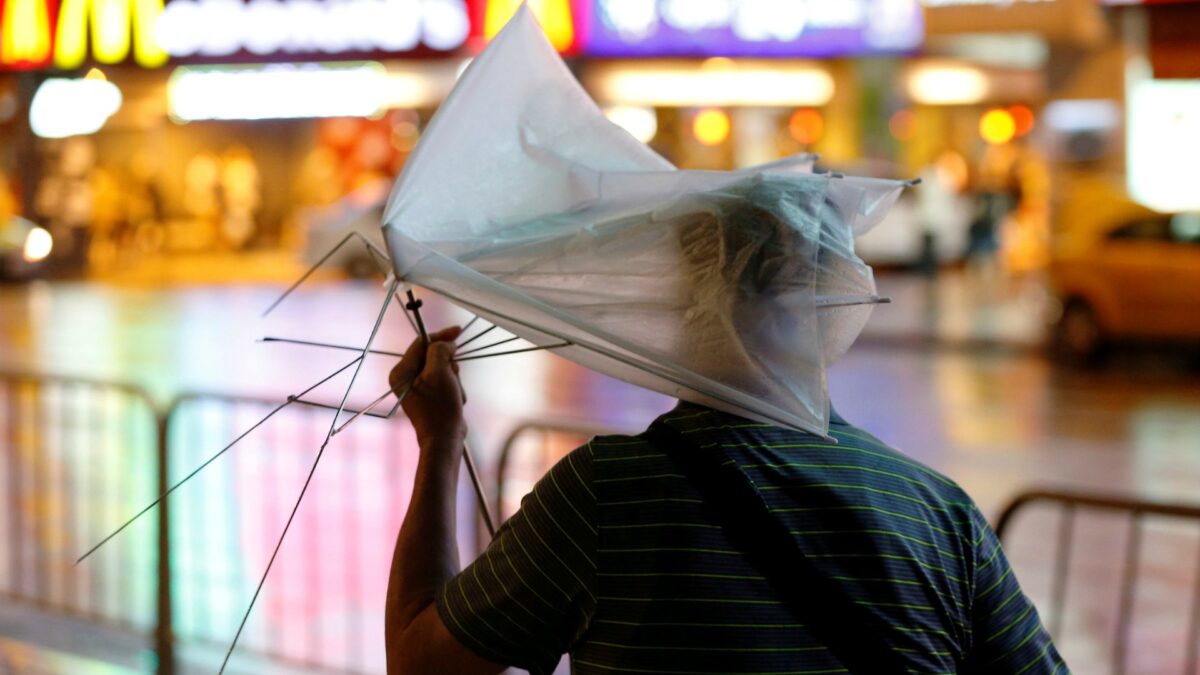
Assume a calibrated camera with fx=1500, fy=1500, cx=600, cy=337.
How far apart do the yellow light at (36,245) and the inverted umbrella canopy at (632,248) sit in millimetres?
26605

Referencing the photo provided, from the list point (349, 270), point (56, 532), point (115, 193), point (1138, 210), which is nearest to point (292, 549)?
point (56, 532)

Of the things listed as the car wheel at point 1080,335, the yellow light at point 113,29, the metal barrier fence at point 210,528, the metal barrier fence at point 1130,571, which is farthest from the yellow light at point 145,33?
the metal barrier fence at point 1130,571

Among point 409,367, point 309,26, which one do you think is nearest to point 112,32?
point 309,26

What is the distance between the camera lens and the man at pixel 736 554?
1.96m

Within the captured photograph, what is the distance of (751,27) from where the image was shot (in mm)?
20484

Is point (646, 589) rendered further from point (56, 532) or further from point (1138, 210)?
point (1138, 210)

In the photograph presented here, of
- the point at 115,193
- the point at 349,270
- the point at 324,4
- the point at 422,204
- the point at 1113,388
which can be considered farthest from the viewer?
the point at 115,193

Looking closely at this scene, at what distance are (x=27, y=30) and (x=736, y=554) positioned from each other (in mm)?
21023

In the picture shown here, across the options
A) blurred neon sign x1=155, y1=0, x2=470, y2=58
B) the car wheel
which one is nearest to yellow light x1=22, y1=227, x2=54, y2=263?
blurred neon sign x1=155, y1=0, x2=470, y2=58

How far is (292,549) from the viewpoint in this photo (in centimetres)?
773

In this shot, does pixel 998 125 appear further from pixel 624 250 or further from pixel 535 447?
pixel 624 250

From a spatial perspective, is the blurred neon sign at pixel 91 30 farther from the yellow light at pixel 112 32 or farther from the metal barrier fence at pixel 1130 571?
the metal barrier fence at pixel 1130 571

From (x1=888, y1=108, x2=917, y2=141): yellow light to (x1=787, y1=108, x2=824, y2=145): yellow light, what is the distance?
1783 millimetres

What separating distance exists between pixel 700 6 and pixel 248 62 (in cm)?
632
